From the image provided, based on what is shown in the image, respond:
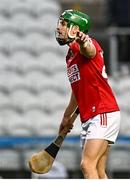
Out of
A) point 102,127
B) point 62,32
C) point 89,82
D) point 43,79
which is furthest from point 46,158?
point 43,79

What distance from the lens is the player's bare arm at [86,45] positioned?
5277 millimetres

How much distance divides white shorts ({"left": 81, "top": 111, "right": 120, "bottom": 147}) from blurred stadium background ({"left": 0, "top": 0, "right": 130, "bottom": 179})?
2371 mm

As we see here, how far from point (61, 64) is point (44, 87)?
24.6 inches

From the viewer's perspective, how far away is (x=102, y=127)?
18.3 ft

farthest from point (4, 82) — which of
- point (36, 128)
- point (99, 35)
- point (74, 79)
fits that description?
point (74, 79)

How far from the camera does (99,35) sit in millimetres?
11672

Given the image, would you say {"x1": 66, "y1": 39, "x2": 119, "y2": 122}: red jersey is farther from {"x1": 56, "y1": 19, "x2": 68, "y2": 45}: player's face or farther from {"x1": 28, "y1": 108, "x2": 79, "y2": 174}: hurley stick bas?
{"x1": 28, "y1": 108, "x2": 79, "y2": 174}: hurley stick bas

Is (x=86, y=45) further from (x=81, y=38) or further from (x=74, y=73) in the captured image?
(x=74, y=73)

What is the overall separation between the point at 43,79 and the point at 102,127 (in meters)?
4.84

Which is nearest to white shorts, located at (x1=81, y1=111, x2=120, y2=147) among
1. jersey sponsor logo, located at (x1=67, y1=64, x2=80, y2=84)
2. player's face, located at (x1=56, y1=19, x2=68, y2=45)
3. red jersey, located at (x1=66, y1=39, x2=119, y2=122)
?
red jersey, located at (x1=66, y1=39, x2=119, y2=122)

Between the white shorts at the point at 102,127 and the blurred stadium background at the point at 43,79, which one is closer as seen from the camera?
the white shorts at the point at 102,127

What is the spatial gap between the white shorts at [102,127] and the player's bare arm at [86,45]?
1.51 ft

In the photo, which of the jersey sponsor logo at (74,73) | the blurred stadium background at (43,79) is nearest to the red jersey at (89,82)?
the jersey sponsor logo at (74,73)

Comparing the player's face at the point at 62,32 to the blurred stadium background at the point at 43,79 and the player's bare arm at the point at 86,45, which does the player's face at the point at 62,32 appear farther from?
the blurred stadium background at the point at 43,79
